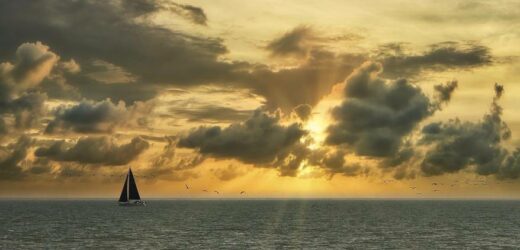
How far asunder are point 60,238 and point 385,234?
226 ft

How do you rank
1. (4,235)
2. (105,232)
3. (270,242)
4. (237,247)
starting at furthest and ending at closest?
(105,232), (4,235), (270,242), (237,247)

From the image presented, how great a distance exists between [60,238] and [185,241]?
27.4 m

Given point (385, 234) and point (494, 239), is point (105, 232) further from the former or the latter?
point (494, 239)

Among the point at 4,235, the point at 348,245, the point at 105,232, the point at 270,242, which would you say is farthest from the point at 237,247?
the point at 4,235

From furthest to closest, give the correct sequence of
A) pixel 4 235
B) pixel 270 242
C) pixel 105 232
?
pixel 105 232
pixel 4 235
pixel 270 242

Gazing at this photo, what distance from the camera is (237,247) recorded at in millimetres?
100000

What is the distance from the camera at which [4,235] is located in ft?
405

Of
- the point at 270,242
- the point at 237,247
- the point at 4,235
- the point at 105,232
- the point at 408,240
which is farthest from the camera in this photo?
the point at 105,232

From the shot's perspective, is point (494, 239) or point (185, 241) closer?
point (185, 241)

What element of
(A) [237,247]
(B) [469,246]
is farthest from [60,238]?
(B) [469,246]

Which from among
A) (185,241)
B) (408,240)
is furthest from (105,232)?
(408,240)

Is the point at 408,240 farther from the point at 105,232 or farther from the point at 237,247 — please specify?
the point at 105,232

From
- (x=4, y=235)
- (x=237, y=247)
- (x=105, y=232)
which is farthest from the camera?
(x=105, y=232)

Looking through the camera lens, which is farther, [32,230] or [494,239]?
[32,230]
